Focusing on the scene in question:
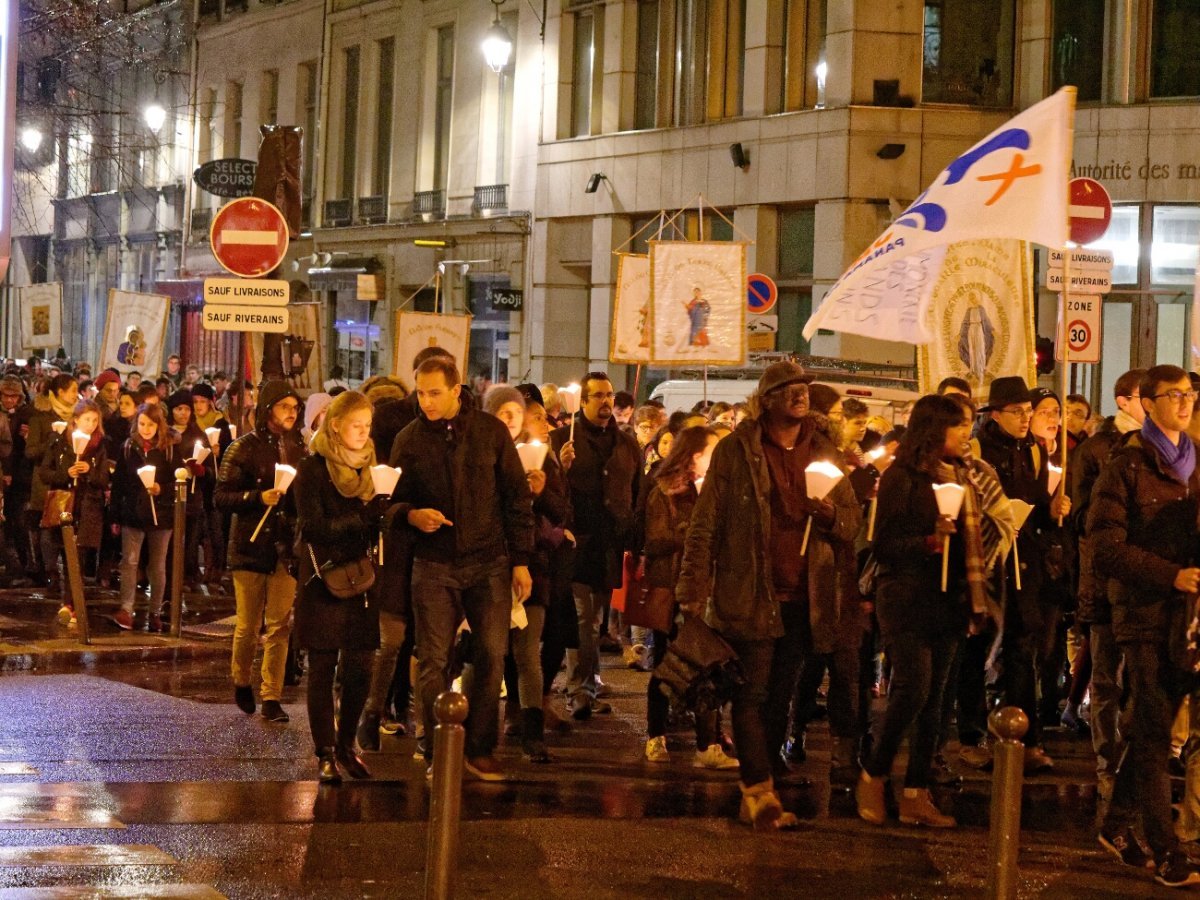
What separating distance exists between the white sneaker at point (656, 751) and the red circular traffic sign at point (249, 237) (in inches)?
261

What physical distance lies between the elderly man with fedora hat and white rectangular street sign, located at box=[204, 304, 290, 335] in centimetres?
779

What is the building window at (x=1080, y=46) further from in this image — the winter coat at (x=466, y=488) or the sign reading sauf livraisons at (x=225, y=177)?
the winter coat at (x=466, y=488)

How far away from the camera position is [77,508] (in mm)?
17172

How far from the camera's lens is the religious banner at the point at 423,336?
1906cm

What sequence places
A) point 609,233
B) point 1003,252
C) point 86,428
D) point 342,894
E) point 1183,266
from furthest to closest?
point 609,233
point 1183,266
point 86,428
point 1003,252
point 342,894

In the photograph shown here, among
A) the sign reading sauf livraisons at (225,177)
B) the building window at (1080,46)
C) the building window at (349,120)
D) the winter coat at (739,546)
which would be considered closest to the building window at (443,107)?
the building window at (349,120)

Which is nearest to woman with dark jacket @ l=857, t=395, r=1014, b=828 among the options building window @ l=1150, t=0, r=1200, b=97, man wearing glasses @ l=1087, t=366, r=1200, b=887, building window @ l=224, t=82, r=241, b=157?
man wearing glasses @ l=1087, t=366, r=1200, b=887

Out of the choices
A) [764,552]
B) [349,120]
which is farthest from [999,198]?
[349,120]

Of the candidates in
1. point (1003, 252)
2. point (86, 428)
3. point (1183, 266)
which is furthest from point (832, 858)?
point (1183, 266)

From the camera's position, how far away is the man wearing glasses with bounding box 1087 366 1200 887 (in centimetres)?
807

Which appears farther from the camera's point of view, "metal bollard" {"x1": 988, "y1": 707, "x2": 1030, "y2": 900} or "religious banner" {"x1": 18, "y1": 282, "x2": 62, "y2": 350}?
"religious banner" {"x1": 18, "y1": 282, "x2": 62, "y2": 350}

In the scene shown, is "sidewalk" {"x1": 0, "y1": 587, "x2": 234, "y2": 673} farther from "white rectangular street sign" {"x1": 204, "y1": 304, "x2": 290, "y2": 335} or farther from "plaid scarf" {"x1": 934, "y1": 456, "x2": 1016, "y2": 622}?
"plaid scarf" {"x1": 934, "y1": 456, "x2": 1016, "y2": 622}

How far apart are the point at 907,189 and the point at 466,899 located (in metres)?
21.4

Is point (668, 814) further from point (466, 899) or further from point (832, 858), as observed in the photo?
point (466, 899)
